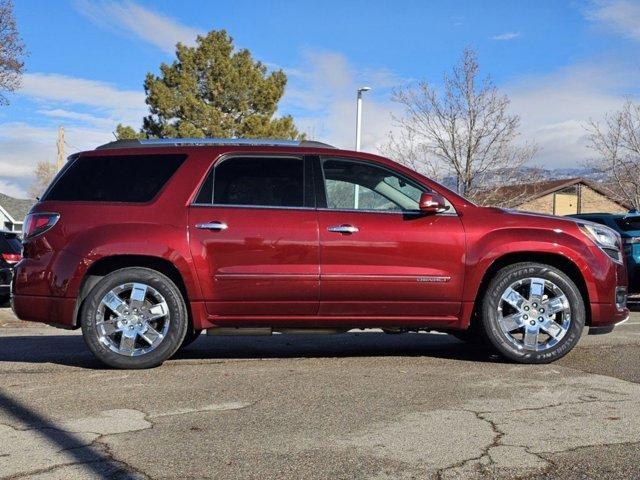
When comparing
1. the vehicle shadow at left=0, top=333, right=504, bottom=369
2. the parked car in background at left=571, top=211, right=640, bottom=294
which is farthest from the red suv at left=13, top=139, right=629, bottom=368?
the parked car in background at left=571, top=211, right=640, bottom=294

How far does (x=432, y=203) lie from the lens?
18.6 feet

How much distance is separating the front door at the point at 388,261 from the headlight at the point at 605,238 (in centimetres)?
116

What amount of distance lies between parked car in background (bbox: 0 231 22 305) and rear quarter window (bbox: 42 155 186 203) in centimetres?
577

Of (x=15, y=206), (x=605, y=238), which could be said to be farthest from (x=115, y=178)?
(x=15, y=206)

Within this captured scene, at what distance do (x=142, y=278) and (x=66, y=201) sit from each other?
3.13 feet

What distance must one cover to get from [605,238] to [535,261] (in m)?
0.69

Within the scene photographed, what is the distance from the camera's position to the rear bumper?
5.63 m

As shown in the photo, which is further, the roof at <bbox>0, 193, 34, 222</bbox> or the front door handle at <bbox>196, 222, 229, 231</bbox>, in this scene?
the roof at <bbox>0, 193, 34, 222</bbox>

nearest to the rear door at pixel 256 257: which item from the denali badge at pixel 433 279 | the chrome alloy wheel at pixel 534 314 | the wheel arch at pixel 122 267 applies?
the wheel arch at pixel 122 267

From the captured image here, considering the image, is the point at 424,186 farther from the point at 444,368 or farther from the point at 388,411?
the point at 388,411

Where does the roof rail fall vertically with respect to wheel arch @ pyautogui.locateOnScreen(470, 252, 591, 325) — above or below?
above

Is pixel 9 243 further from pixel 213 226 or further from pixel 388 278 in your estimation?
pixel 388 278

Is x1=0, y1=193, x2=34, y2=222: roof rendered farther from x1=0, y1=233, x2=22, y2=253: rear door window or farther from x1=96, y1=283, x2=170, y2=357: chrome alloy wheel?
x1=96, y1=283, x2=170, y2=357: chrome alloy wheel

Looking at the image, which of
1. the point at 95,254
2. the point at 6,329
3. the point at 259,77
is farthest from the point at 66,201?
the point at 259,77
